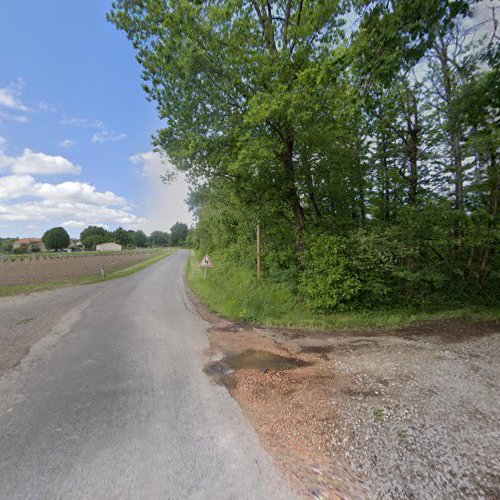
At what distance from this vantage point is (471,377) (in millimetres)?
3596

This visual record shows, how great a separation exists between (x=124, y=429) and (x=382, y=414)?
124 inches

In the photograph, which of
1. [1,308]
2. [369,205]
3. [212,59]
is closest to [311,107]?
[212,59]

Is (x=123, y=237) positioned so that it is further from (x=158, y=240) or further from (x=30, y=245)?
(x=30, y=245)

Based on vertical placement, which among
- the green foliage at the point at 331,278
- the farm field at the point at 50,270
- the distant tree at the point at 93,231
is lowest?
the farm field at the point at 50,270

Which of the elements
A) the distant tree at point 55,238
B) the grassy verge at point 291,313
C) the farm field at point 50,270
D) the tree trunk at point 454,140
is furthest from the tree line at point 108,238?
the tree trunk at point 454,140

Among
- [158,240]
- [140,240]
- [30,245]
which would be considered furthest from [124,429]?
[158,240]

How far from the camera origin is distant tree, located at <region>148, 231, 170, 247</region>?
134 meters

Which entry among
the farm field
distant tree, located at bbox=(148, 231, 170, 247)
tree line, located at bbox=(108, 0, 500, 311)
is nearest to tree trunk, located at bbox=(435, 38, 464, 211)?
tree line, located at bbox=(108, 0, 500, 311)

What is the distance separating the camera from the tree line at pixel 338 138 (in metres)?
5.87

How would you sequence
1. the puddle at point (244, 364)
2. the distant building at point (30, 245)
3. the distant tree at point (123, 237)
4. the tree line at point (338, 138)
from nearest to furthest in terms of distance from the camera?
the puddle at point (244, 364) < the tree line at point (338, 138) < the distant building at point (30, 245) < the distant tree at point (123, 237)

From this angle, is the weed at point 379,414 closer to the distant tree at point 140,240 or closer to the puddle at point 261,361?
the puddle at point 261,361

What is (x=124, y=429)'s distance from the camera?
2.74m

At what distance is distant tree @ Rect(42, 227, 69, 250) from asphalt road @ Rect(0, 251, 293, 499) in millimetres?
101303

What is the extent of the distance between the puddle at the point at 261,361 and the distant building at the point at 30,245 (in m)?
108
